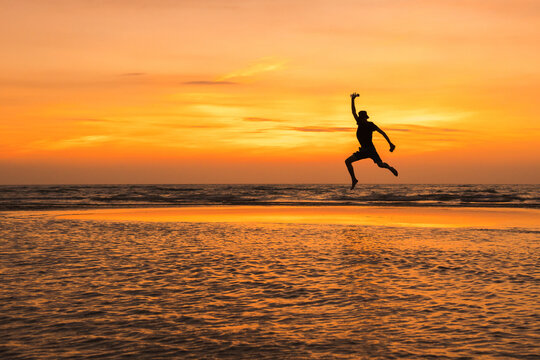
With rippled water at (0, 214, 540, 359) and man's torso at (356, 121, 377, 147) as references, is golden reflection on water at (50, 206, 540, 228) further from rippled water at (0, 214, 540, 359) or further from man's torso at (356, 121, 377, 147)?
man's torso at (356, 121, 377, 147)

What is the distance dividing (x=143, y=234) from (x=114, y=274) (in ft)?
25.1

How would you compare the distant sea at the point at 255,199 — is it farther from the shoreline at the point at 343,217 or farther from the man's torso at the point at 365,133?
the man's torso at the point at 365,133

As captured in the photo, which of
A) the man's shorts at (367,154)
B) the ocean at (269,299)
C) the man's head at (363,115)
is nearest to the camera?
the ocean at (269,299)

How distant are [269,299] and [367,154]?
5716mm

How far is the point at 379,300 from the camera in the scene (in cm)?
831

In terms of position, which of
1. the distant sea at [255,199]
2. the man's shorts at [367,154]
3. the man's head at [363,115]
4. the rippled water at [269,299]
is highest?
the man's head at [363,115]

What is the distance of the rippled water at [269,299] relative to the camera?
6176 millimetres

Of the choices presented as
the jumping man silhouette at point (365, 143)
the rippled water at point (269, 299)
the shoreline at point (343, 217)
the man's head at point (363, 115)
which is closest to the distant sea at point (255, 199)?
the shoreline at point (343, 217)

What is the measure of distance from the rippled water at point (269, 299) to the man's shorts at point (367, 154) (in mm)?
2275

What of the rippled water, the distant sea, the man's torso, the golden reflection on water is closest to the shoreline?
the golden reflection on water

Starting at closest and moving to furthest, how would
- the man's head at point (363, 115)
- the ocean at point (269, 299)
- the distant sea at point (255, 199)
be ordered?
the ocean at point (269, 299)
the man's head at point (363, 115)
the distant sea at point (255, 199)

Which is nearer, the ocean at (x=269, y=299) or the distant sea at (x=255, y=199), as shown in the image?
the ocean at (x=269, y=299)

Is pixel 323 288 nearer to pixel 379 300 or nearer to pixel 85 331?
pixel 379 300

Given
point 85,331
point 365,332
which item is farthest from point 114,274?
point 365,332
